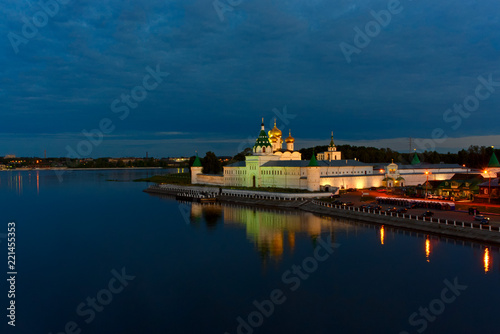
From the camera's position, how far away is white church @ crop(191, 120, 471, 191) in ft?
132

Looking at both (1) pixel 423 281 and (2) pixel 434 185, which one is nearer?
(1) pixel 423 281

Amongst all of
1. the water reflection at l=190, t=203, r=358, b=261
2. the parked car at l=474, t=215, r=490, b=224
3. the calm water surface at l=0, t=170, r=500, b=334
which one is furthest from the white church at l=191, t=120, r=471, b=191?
the parked car at l=474, t=215, r=490, b=224

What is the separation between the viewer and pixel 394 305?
13.7m

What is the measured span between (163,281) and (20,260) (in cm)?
812

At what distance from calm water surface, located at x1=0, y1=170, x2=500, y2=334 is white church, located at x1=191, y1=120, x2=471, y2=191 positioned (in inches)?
527

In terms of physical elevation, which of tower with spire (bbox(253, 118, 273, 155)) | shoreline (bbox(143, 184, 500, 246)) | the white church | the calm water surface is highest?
tower with spire (bbox(253, 118, 273, 155))

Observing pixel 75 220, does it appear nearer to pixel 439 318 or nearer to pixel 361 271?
pixel 361 271

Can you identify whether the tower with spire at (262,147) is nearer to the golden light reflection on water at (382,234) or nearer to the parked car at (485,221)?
the golden light reflection on water at (382,234)

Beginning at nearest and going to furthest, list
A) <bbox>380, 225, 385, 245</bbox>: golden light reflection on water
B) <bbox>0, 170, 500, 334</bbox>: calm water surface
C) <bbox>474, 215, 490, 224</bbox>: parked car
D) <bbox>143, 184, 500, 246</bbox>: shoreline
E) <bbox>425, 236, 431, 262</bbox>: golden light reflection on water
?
<bbox>0, 170, 500, 334</bbox>: calm water surface < <bbox>425, 236, 431, 262</bbox>: golden light reflection on water < <bbox>143, 184, 500, 246</bbox>: shoreline < <bbox>474, 215, 490, 224</bbox>: parked car < <bbox>380, 225, 385, 245</bbox>: golden light reflection on water

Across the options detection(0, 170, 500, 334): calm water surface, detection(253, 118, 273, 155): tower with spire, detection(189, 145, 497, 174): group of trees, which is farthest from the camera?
detection(189, 145, 497, 174): group of trees

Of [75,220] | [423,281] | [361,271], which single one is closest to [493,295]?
[423,281]

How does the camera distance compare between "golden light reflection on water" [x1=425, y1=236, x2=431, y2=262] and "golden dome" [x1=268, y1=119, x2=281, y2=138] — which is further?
"golden dome" [x1=268, y1=119, x2=281, y2=138]

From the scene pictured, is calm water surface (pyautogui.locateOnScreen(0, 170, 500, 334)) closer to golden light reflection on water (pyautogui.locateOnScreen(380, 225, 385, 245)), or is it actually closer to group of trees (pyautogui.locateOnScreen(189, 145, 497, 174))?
golden light reflection on water (pyautogui.locateOnScreen(380, 225, 385, 245))

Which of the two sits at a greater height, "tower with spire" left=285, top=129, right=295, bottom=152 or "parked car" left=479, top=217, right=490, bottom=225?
"tower with spire" left=285, top=129, right=295, bottom=152
